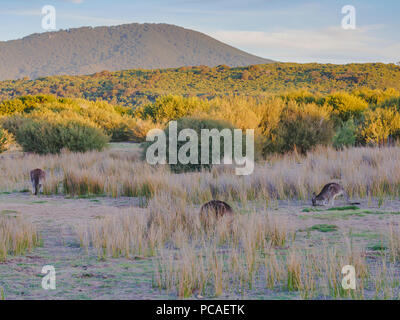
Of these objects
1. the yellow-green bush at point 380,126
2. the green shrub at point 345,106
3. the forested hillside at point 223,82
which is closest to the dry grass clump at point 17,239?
the yellow-green bush at point 380,126

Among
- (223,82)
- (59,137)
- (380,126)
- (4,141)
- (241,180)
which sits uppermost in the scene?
(223,82)

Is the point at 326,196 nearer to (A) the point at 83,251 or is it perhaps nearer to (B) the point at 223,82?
(A) the point at 83,251

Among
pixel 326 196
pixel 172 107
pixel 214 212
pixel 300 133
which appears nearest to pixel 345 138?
pixel 300 133

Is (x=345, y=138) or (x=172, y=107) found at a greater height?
(x=172, y=107)

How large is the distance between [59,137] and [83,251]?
38.5 ft

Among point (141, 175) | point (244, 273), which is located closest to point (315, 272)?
point (244, 273)

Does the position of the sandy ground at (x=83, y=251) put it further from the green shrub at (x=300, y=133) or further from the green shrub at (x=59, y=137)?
the green shrub at (x=300, y=133)

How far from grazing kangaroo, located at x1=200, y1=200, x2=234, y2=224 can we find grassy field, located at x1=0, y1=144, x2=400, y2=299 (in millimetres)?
108

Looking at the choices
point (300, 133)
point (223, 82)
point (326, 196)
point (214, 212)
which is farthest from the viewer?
point (223, 82)

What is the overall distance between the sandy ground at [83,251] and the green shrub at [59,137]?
23.2 feet

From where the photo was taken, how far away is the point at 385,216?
24.4 ft

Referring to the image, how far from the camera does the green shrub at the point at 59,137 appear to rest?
1711 centimetres

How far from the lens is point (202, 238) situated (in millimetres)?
5824

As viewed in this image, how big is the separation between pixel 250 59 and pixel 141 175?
6952 inches
